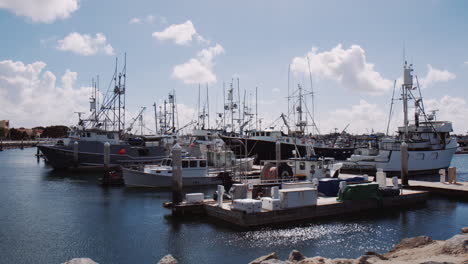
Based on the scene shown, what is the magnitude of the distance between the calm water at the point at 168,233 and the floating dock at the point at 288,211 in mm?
616

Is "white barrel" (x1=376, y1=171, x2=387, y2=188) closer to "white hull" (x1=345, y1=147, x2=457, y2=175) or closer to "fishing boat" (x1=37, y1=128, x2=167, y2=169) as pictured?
"white hull" (x1=345, y1=147, x2=457, y2=175)

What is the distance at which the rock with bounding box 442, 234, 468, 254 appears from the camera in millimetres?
11766

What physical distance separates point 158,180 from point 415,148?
31.5 meters

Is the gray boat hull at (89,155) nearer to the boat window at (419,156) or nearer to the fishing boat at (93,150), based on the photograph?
the fishing boat at (93,150)

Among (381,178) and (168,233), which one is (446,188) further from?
(168,233)

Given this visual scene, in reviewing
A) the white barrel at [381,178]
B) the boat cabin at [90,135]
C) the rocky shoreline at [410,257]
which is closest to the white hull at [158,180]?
the white barrel at [381,178]

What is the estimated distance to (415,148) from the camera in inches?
1800

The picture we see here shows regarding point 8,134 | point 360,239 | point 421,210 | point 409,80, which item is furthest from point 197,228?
point 8,134

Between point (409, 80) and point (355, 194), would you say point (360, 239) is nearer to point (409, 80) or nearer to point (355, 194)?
point (355, 194)

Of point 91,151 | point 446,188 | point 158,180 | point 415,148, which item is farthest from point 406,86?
point 91,151

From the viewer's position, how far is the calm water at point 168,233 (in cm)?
1573

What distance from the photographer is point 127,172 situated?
35875 millimetres

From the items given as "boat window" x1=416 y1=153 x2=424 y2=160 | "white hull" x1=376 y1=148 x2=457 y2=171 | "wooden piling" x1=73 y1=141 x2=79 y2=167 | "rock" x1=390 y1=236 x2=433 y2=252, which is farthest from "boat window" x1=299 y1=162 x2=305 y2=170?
"wooden piling" x1=73 y1=141 x2=79 y2=167

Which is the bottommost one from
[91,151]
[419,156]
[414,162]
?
[414,162]
